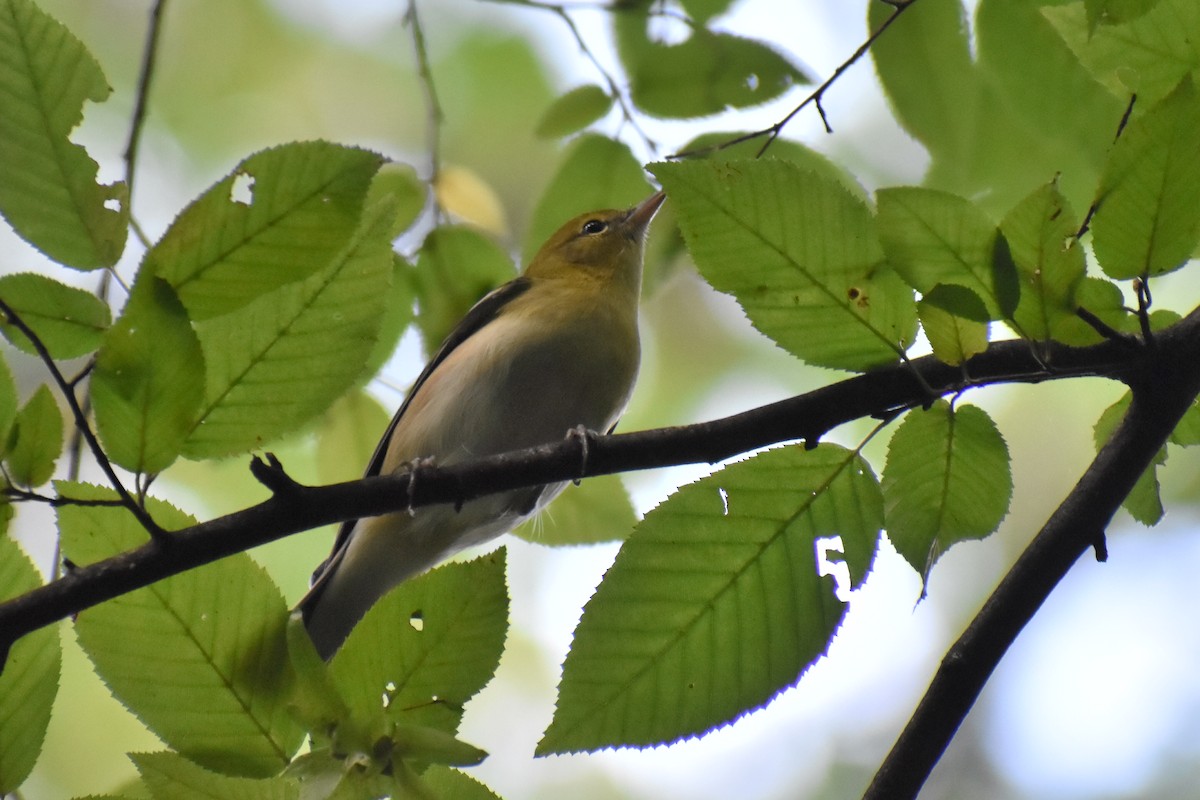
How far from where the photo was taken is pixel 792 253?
186 cm

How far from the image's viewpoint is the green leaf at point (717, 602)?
1.86 meters

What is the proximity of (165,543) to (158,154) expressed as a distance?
713cm

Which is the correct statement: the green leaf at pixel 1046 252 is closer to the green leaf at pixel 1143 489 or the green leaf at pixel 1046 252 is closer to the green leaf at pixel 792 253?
the green leaf at pixel 792 253

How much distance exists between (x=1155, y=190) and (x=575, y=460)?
3.18 ft

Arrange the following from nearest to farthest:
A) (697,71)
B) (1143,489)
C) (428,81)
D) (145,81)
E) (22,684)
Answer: (22,684), (1143,489), (697,71), (145,81), (428,81)

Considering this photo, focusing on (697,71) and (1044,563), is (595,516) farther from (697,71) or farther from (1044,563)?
(1044,563)

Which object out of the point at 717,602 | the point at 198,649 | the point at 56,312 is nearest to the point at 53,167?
the point at 56,312

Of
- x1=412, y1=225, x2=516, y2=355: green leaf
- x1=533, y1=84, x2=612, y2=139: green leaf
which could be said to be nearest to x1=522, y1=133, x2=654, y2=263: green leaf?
x1=533, y1=84, x2=612, y2=139: green leaf

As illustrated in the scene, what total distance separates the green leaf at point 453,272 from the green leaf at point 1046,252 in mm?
1922

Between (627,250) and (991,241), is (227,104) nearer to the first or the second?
(627,250)

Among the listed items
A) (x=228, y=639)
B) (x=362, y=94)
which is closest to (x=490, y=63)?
(x=362, y=94)

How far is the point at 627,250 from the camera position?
15.5 ft

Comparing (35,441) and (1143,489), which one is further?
(1143,489)

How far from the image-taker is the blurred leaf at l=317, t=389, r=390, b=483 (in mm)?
3287
